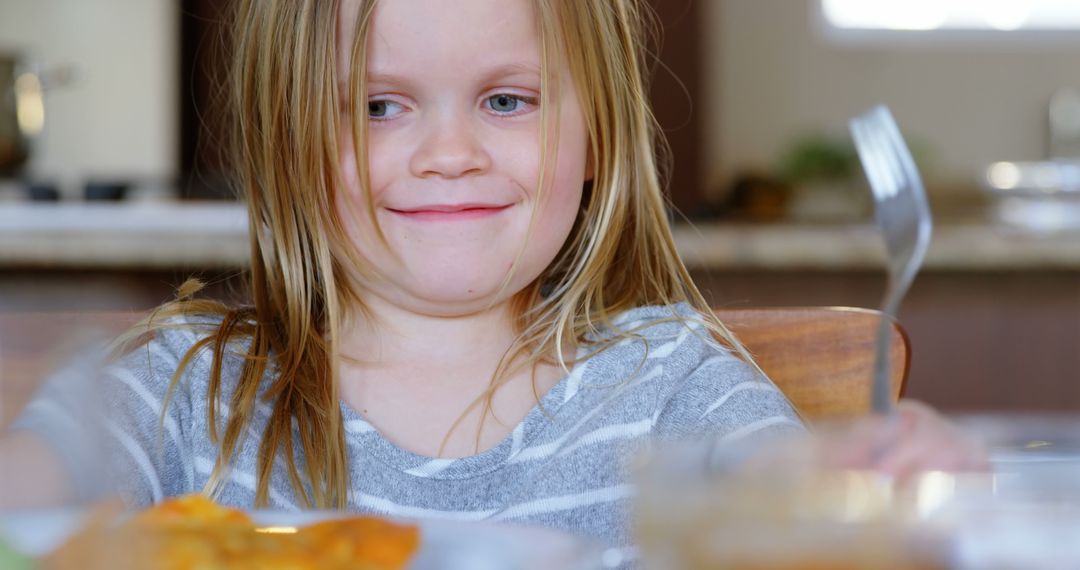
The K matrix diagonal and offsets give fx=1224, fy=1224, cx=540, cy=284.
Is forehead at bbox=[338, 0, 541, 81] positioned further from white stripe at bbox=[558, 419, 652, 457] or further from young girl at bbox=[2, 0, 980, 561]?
white stripe at bbox=[558, 419, 652, 457]

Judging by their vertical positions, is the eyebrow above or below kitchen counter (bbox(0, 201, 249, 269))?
above

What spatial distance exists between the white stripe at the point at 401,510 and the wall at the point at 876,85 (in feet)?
14.3

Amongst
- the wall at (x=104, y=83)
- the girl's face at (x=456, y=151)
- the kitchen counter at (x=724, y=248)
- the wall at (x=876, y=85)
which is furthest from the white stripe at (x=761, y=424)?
the wall at (x=876, y=85)

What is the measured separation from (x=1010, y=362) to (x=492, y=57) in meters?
1.42

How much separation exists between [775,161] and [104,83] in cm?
265

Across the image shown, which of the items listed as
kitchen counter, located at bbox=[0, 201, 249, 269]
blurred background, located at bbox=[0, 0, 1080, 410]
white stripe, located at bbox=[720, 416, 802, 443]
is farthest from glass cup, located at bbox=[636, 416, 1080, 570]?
kitchen counter, located at bbox=[0, 201, 249, 269]

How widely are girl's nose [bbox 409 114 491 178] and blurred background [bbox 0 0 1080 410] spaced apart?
0.84 ft

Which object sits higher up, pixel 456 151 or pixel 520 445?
pixel 456 151

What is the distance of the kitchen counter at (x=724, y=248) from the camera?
73.3 inches

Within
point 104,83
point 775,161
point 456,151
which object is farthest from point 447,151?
point 775,161

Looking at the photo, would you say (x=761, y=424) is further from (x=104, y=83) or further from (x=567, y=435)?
(x=104, y=83)

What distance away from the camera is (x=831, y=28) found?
5117 millimetres

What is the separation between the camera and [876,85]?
16.9 feet

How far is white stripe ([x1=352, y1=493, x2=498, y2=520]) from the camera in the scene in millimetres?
870
